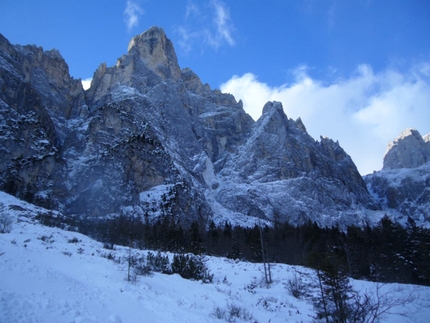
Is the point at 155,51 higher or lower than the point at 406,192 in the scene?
higher

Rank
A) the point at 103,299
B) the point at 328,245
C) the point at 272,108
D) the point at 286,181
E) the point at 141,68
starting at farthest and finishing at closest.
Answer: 1. the point at 272,108
2. the point at 141,68
3. the point at 286,181
4. the point at 328,245
5. the point at 103,299

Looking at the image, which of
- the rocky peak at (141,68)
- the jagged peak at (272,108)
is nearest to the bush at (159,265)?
the rocky peak at (141,68)

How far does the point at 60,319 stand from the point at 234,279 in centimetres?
1680

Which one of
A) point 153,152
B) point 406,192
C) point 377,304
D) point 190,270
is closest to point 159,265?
point 190,270

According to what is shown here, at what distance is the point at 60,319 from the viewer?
6.58 metres

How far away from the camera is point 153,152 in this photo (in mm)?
94750

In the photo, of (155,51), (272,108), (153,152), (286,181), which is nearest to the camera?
(153,152)

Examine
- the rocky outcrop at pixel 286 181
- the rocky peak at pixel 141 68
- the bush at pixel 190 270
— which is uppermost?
the rocky peak at pixel 141 68

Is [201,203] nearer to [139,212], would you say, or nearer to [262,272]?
[139,212]

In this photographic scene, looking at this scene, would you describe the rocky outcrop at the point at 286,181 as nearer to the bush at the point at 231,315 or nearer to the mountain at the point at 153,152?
the mountain at the point at 153,152

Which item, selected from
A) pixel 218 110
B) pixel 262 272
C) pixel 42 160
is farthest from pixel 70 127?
pixel 262 272

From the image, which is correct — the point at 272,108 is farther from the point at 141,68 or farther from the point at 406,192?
the point at 406,192

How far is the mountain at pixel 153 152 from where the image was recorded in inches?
3231

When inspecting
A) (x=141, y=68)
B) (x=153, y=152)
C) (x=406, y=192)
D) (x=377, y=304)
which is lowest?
(x=377, y=304)
